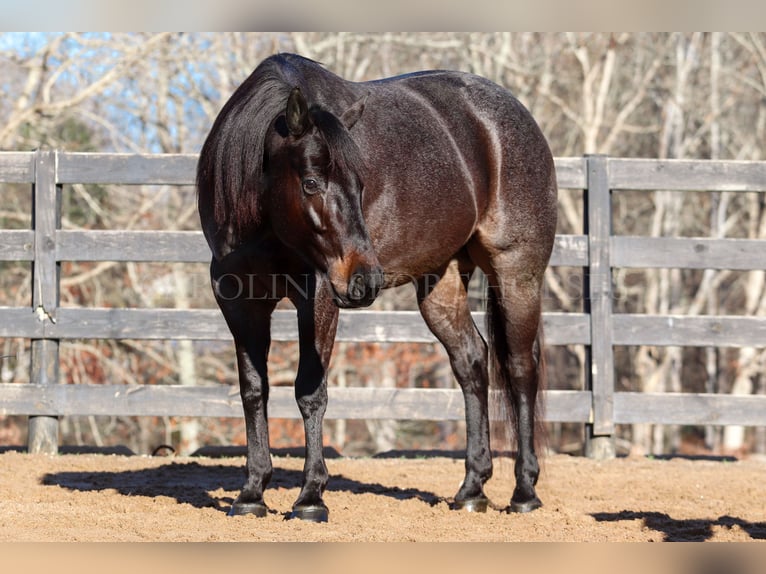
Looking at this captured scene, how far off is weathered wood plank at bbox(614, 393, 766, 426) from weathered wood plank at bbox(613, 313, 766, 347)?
0.39 meters

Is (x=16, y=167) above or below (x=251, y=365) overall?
above

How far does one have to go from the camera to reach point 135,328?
6.27m

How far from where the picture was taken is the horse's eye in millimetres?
3412

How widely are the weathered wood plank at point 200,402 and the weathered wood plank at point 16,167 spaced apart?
148 centimetres

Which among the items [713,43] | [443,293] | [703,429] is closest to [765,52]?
[713,43]

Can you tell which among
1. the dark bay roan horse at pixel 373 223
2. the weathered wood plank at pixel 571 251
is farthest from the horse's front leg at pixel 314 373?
the weathered wood plank at pixel 571 251

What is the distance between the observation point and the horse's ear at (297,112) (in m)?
3.43

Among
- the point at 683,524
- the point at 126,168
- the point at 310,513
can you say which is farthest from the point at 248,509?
the point at 126,168

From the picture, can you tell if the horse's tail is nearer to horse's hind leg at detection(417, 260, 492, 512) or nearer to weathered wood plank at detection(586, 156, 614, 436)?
horse's hind leg at detection(417, 260, 492, 512)

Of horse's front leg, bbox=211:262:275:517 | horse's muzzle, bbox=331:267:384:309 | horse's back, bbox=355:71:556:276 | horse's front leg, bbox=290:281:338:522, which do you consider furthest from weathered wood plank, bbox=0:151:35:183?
horse's muzzle, bbox=331:267:384:309

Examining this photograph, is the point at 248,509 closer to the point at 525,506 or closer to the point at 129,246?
the point at 525,506

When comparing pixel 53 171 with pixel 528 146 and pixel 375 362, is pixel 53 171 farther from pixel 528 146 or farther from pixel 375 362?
pixel 375 362

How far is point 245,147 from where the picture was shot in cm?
368

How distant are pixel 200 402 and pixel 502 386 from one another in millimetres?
2411
